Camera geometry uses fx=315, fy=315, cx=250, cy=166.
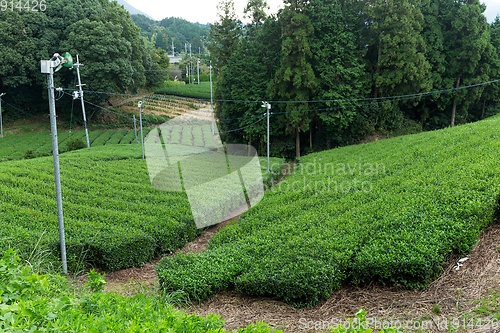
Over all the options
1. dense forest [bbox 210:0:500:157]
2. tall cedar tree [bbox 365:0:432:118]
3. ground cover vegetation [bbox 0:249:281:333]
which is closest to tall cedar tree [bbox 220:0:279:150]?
dense forest [bbox 210:0:500:157]

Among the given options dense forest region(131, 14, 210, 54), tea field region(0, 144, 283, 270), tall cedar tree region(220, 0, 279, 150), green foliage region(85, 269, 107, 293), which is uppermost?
dense forest region(131, 14, 210, 54)

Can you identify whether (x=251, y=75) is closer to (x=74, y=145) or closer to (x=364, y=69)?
(x=364, y=69)

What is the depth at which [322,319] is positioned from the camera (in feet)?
14.6

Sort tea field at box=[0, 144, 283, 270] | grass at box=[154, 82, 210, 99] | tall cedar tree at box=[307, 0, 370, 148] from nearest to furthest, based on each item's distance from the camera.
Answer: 1. tea field at box=[0, 144, 283, 270]
2. tall cedar tree at box=[307, 0, 370, 148]
3. grass at box=[154, 82, 210, 99]

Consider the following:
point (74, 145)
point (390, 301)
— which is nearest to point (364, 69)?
point (390, 301)

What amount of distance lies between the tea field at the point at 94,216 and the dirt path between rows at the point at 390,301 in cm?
278

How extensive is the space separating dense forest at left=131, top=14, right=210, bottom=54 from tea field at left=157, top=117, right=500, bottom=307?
7950 cm

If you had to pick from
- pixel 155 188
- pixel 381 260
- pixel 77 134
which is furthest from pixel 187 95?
pixel 381 260

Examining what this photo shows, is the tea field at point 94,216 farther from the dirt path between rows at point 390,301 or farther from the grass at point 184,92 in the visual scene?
the grass at point 184,92

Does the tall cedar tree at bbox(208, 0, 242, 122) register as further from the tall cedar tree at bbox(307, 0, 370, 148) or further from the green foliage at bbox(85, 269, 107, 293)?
the green foliage at bbox(85, 269, 107, 293)

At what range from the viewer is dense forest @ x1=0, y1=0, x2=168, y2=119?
25.9 m

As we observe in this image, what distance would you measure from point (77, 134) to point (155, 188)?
21.0 meters

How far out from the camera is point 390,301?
178 inches

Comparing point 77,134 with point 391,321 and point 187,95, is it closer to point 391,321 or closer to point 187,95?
point 187,95
